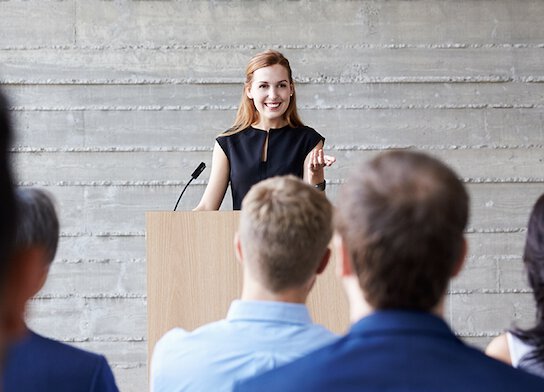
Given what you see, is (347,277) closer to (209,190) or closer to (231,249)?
(231,249)

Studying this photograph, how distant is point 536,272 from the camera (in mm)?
1315

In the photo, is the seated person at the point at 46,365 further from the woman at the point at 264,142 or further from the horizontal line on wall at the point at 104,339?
the horizontal line on wall at the point at 104,339

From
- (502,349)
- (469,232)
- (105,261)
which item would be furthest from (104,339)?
(502,349)

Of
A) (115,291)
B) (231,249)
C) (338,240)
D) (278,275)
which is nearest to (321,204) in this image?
(278,275)

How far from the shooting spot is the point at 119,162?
14.0ft

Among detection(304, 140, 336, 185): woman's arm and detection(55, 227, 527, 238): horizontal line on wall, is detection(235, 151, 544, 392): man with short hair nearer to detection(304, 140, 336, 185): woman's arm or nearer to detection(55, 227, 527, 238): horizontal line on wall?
detection(304, 140, 336, 185): woman's arm

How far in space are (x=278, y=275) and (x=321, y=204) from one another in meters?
0.16

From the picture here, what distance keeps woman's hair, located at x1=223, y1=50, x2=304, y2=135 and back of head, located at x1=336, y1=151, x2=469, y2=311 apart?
2261 millimetres

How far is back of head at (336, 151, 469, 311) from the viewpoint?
855 mm

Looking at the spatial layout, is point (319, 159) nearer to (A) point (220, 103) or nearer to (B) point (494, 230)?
(A) point (220, 103)

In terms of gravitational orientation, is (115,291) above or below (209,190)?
below

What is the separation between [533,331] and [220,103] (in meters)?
3.11

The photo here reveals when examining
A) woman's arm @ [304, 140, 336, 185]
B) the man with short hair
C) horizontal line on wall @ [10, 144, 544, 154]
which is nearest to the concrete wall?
horizontal line on wall @ [10, 144, 544, 154]

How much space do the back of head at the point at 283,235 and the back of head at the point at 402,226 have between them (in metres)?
0.49
